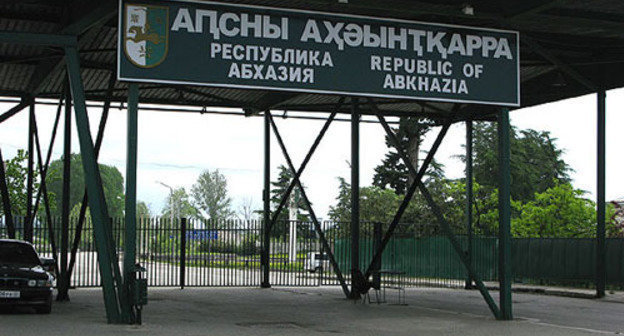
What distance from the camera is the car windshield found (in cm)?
1667

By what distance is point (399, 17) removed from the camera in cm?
1667

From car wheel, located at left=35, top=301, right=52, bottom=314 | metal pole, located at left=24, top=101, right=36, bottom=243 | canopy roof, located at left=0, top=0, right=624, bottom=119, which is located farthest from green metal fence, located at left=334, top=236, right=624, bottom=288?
car wheel, located at left=35, top=301, right=52, bottom=314

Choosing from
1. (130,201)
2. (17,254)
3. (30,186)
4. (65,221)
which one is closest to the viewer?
(130,201)

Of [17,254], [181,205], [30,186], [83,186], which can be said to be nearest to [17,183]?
[30,186]

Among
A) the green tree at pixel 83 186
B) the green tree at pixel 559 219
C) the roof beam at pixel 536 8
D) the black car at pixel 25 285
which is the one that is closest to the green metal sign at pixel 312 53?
the roof beam at pixel 536 8

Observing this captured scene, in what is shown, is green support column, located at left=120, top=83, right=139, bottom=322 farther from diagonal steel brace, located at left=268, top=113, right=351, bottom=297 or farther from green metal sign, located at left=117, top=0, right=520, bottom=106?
diagonal steel brace, located at left=268, top=113, right=351, bottom=297

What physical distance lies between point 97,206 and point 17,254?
12.7ft

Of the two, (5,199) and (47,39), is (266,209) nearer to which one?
(5,199)

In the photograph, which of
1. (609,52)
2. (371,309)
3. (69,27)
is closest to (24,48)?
(69,27)

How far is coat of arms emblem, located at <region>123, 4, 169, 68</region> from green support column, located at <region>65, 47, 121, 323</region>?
1.52 m

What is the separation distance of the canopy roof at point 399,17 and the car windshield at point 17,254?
415 centimetres

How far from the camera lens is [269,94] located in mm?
24719

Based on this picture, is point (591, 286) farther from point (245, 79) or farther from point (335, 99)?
point (245, 79)

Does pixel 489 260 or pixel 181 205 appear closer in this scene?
pixel 489 260
